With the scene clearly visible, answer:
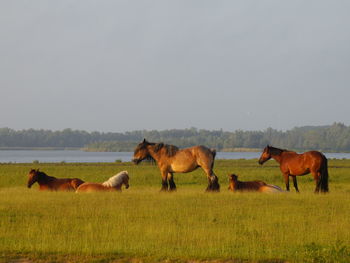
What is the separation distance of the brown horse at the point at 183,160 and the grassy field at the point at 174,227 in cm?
94

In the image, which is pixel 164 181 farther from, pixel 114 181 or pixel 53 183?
pixel 53 183

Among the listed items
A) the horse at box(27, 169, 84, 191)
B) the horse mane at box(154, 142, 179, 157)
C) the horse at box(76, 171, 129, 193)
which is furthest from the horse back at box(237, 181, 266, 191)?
the horse at box(27, 169, 84, 191)

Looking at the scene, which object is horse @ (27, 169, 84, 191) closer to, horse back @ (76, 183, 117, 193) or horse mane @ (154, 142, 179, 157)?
horse back @ (76, 183, 117, 193)

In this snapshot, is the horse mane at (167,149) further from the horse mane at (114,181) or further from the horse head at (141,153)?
the horse mane at (114,181)

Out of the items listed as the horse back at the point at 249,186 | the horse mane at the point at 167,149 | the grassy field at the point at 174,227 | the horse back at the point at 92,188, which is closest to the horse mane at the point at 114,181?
the horse back at the point at 92,188

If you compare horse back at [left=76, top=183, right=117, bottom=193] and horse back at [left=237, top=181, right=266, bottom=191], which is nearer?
horse back at [left=76, top=183, right=117, bottom=193]

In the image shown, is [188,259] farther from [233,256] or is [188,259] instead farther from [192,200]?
[192,200]

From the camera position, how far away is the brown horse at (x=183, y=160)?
20473 millimetres

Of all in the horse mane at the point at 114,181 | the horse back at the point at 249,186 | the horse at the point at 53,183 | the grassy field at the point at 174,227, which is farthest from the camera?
the horse at the point at 53,183

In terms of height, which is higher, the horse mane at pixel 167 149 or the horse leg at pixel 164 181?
the horse mane at pixel 167 149

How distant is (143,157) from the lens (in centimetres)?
2159

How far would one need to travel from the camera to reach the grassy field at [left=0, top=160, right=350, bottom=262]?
9.91 metres

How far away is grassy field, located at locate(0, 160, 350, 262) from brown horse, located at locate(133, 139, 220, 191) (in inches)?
36.9

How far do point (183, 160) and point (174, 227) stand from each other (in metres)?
7.79
